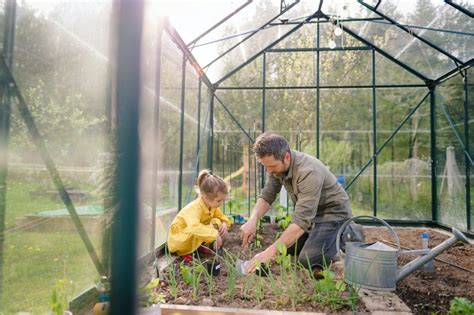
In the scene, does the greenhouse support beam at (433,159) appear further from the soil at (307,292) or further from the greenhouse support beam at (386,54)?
the soil at (307,292)

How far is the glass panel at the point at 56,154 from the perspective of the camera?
1.28 m

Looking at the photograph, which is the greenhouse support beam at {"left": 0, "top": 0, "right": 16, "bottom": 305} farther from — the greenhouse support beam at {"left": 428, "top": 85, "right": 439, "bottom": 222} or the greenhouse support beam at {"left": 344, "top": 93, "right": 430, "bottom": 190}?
the greenhouse support beam at {"left": 428, "top": 85, "right": 439, "bottom": 222}

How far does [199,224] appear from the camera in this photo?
97.2 inches

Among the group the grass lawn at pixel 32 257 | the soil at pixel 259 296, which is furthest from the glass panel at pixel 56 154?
the soil at pixel 259 296

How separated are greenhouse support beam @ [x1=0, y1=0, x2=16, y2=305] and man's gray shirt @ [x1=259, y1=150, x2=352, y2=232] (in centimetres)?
156

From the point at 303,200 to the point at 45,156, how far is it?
1527 millimetres

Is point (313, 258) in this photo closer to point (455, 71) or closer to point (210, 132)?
point (210, 132)

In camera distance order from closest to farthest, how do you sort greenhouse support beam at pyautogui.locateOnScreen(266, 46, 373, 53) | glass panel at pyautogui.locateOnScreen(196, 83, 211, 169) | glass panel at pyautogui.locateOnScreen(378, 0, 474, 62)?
glass panel at pyautogui.locateOnScreen(378, 0, 474, 62) → glass panel at pyautogui.locateOnScreen(196, 83, 211, 169) → greenhouse support beam at pyautogui.locateOnScreen(266, 46, 373, 53)

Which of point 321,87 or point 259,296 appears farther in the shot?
point 321,87

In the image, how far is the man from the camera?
2227 millimetres

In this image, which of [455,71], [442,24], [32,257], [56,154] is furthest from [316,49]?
[32,257]

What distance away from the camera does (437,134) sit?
A: 5047mm

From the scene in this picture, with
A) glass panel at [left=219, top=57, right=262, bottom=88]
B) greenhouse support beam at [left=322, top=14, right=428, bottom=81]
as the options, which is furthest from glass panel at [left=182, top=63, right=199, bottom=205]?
greenhouse support beam at [left=322, top=14, right=428, bottom=81]

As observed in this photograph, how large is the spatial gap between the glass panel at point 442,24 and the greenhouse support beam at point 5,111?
3871 mm
